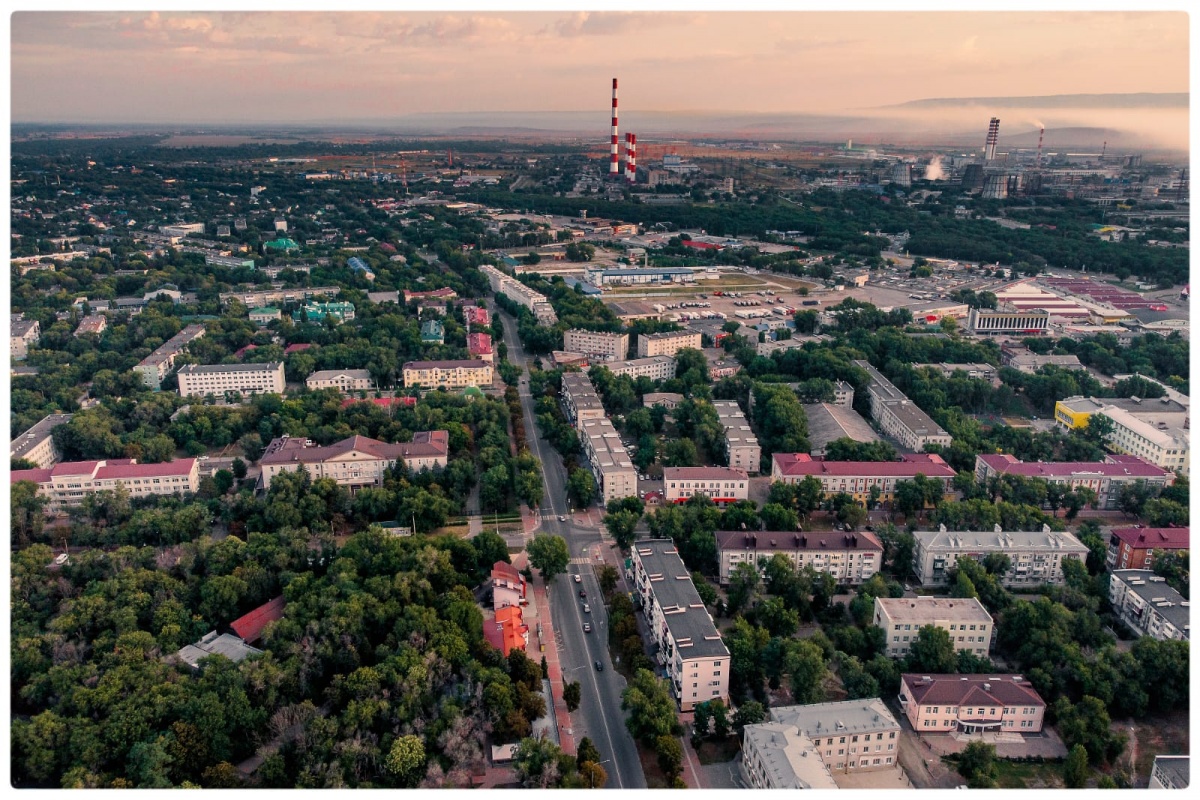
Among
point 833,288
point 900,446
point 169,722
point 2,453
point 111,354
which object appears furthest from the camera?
point 833,288

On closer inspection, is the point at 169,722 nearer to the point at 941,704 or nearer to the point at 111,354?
the point at 941,704

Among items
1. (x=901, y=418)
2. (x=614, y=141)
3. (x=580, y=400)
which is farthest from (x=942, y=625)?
(x=614, y=141)

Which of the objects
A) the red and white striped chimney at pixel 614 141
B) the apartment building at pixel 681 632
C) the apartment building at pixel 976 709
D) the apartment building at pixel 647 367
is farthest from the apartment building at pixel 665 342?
the red and white striped chimney at pixel 614 141

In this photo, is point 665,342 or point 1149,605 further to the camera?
point 665,342

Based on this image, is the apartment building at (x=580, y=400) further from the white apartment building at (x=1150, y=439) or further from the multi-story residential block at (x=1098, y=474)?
the white apartment building at (x=1150, y=439)

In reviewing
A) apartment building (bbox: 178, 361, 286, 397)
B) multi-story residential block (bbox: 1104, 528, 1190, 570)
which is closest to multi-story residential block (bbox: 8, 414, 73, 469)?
apartment building (bbox: 178, 361, 286, 397)

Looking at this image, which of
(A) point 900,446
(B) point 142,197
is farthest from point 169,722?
(B) point 142,197

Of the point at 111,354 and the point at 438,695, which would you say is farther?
the point at 111,354

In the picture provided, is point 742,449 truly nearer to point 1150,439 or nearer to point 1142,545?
point 1142,545
